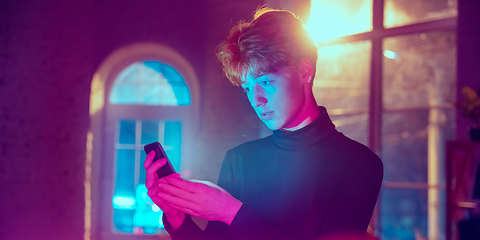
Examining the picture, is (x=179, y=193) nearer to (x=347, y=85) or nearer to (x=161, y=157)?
(x=161, y=157)

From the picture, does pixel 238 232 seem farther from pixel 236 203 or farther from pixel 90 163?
pixel 90 163

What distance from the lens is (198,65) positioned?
6.06 ft

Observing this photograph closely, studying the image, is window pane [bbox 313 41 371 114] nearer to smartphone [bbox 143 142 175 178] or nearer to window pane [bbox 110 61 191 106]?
window pane [bbox 110 61 191 106]

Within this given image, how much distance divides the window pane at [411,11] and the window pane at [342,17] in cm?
16

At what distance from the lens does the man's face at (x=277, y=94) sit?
0.84 m

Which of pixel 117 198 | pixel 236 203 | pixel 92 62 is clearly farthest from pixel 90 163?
pixel 236 203

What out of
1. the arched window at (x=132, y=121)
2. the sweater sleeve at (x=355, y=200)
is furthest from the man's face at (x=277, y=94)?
the arched window at (x=132, y=121)

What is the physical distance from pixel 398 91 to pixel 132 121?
2226 millimetres

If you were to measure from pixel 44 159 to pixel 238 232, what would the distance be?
7.46 ft

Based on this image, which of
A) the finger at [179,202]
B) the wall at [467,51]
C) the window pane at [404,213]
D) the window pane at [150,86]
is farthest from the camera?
the window pane at [404,213]

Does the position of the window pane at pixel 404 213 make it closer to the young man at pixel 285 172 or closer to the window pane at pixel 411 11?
the window pane at pixel 411 11

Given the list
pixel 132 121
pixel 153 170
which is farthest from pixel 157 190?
pixel 132 121

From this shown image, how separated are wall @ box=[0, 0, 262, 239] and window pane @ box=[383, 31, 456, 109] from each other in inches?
77.0

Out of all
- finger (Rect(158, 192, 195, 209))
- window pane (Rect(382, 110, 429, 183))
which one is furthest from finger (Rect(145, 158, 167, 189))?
window pane (Rect(382, 110, 429, 183))
